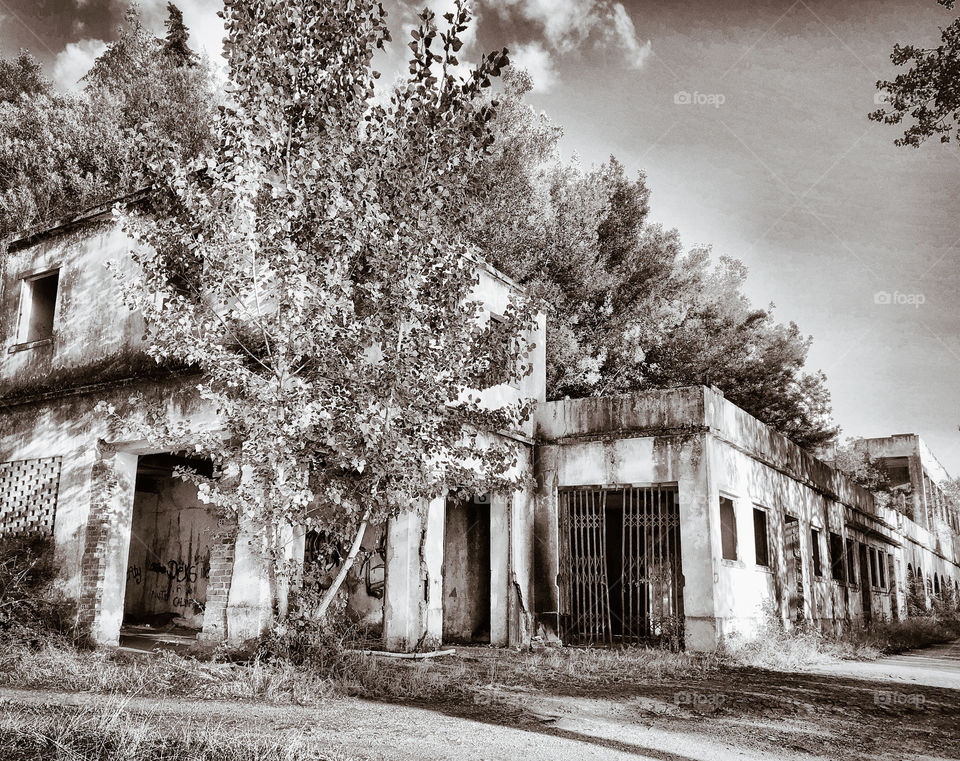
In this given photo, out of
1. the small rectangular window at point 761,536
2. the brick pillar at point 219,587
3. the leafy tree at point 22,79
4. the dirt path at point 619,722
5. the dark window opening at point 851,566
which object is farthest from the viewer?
the leafy tree at point 22,79

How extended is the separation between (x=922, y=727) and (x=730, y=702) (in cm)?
161

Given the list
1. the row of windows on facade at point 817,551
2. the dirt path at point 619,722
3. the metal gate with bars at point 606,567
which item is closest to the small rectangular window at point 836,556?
the row of windows on facade at point 817,551

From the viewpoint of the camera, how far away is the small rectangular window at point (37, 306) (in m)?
12.8

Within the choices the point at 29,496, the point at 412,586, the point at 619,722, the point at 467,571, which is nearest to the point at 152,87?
the point at 29,496

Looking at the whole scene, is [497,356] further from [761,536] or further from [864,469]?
[864,469]

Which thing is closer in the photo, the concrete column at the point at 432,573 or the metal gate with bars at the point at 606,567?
the concrete column at the point at 432,573

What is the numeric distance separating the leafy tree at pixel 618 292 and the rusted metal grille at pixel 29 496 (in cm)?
1066

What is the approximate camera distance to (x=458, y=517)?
14633 millimetres

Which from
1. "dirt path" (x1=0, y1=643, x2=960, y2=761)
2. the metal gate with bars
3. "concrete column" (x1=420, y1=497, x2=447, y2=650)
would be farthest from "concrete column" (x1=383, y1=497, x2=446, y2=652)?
the metal gate with bars

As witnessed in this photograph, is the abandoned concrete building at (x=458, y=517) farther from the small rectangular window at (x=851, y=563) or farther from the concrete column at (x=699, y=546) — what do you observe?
the small rectangular window at (x=851, y=563)

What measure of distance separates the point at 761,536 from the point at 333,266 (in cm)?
1083

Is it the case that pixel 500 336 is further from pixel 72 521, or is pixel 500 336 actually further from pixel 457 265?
pixel 72 521

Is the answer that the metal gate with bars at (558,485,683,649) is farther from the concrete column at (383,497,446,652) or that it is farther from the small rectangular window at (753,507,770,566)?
the concrete column at (383,497,446,652)

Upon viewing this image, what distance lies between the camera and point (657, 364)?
20.6m
